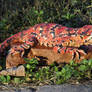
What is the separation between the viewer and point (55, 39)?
5020 millimetres

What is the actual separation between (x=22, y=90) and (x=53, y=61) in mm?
1046

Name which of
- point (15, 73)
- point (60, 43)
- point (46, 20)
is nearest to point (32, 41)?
point (60, 43)

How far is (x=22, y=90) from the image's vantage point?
12.3 ft

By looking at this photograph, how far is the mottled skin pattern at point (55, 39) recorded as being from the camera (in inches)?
186

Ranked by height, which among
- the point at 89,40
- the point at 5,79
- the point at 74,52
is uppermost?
the point at 89,40

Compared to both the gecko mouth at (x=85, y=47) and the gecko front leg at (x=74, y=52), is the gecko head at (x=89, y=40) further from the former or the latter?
the gecko front leg at (x=74, y=52)

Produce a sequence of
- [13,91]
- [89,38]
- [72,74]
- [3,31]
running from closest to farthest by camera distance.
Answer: [13,91] → [72,74] → [89,38] → [3,31]

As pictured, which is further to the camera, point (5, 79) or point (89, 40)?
point (89, 40)

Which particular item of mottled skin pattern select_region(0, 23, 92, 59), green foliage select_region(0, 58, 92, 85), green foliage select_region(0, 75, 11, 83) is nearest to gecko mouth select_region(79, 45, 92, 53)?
mottled skin pattern select_region(0, 23, 92, 59)

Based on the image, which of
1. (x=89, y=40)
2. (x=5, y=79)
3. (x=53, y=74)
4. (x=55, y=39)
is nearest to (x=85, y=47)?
(x=89, y=40)

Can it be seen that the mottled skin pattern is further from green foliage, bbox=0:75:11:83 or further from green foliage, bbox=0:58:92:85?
green foliage, bbox=0:75:11:83

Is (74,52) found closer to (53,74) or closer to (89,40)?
(89,40)

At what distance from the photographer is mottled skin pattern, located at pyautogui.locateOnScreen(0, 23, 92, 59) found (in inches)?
Answer: 186

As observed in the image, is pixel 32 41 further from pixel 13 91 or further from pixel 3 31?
pixel 3 31
